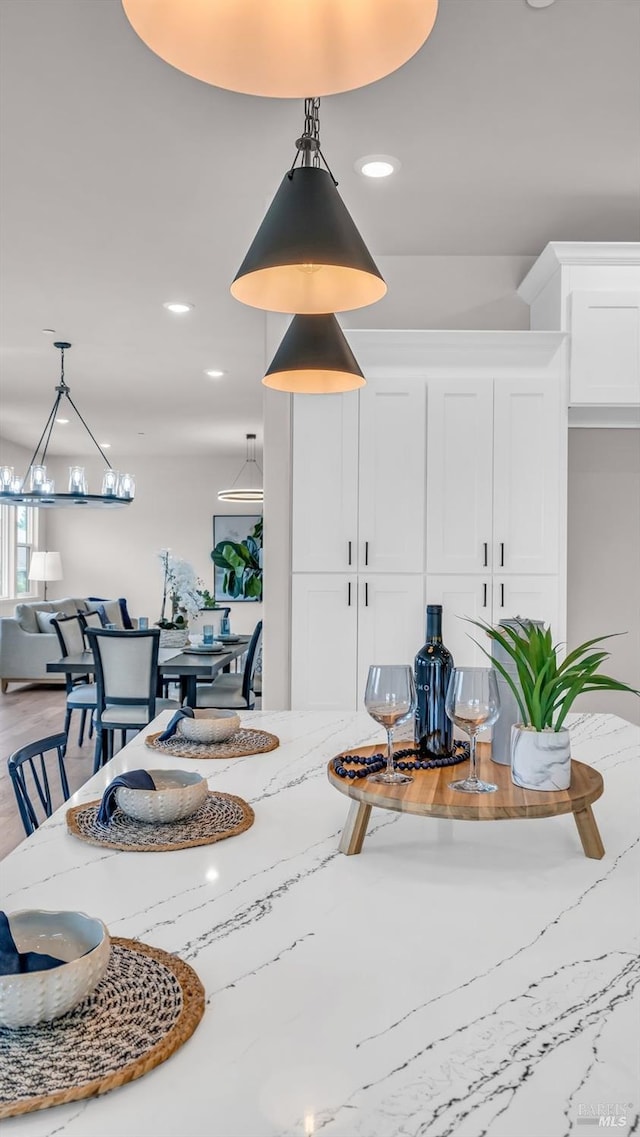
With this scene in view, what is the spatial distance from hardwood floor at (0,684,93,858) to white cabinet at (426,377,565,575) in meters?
2.35

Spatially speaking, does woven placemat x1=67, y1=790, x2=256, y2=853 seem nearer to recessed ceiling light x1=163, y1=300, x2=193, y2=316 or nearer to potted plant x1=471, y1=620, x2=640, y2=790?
potted plant x1=471, y1=620, x2=640, y2=790

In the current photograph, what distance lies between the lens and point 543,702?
4.51 feet

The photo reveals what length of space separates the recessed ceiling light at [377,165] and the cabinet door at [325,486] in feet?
2.94

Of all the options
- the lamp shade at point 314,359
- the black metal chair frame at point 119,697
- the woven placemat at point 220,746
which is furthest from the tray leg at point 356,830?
the black metal chair frame at point 119,697

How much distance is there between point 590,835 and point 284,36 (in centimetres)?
117

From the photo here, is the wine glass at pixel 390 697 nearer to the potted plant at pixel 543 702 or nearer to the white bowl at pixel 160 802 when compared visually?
the potted plant at pixel 543 702

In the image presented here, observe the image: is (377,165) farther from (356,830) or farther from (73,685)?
(73,685)

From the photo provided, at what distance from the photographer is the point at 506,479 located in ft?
12.1

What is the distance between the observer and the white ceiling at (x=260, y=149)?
7.69 ft

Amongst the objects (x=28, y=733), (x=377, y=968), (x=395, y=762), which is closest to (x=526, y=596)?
(x=395, y=762)

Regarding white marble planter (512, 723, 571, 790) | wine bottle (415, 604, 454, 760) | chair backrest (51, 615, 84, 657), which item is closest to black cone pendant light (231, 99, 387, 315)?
wine bottle (415, 604, 454, 760)

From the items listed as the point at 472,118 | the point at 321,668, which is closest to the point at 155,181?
the point at 472,118

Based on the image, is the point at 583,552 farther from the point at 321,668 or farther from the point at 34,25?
the point at 34,25

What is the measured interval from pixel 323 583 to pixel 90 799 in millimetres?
2154
